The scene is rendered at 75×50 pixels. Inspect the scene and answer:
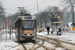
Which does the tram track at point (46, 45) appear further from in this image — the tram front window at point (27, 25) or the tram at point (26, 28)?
the tram front window at point (27, 25)

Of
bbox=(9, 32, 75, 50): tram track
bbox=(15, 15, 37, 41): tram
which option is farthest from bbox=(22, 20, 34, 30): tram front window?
bbox=(9, 32, 75, 50): tram track

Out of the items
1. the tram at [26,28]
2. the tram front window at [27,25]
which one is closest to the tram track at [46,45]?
the tram at [26,28]

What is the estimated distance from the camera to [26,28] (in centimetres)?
1509

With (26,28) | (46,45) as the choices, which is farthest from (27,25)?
(46,45)

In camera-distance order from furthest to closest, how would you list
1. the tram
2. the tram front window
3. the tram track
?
the tram front window
the tram
the tram track

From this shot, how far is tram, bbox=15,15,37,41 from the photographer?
49.0 feet

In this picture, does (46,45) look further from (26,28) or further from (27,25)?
(27,25)

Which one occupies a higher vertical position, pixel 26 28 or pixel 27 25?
pixel 27 25

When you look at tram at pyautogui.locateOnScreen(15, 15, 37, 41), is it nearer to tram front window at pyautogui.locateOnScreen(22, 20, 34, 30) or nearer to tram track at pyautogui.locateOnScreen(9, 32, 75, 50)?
tram front window at pyautogui.locateOnScreen(22, 20, 34, 30)

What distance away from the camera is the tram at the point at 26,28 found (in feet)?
49.0

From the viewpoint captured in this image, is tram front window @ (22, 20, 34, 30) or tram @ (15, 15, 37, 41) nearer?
tram @ (15, 15, 37, 41)

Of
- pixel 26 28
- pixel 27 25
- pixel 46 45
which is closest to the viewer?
pixel 46 45

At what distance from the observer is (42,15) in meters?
69.3

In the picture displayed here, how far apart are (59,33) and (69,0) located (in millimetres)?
12138
